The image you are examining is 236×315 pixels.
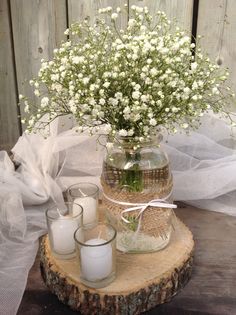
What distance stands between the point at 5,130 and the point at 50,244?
73cm

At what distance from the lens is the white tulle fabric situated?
0.99 metres

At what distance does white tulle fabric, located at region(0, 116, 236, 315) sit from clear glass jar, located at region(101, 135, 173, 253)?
0.25m

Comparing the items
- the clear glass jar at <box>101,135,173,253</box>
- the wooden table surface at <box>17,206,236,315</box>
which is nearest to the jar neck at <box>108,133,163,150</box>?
the clear glass jar at <box>101,135,173,253</box>

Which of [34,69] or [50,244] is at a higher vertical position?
[34,69]

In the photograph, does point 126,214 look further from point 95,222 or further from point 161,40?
point 161,40

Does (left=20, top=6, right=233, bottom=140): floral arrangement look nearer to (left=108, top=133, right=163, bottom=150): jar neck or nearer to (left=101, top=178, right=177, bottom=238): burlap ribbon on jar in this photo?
(left=108, top=133, right=163, bottom=150): jar neck

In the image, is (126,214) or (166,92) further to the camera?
(126,214)

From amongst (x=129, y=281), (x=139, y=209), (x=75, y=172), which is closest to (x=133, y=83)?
(x=139, y=209)

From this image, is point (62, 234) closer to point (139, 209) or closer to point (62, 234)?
point (62, 234)

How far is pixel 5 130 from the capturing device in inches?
57.3

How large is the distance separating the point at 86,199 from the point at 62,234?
0.13 m

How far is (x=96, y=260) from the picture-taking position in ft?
2.41

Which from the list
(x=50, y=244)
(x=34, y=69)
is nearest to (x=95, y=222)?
(x=50, y=244)

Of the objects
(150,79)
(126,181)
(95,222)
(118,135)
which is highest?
(150,79)
